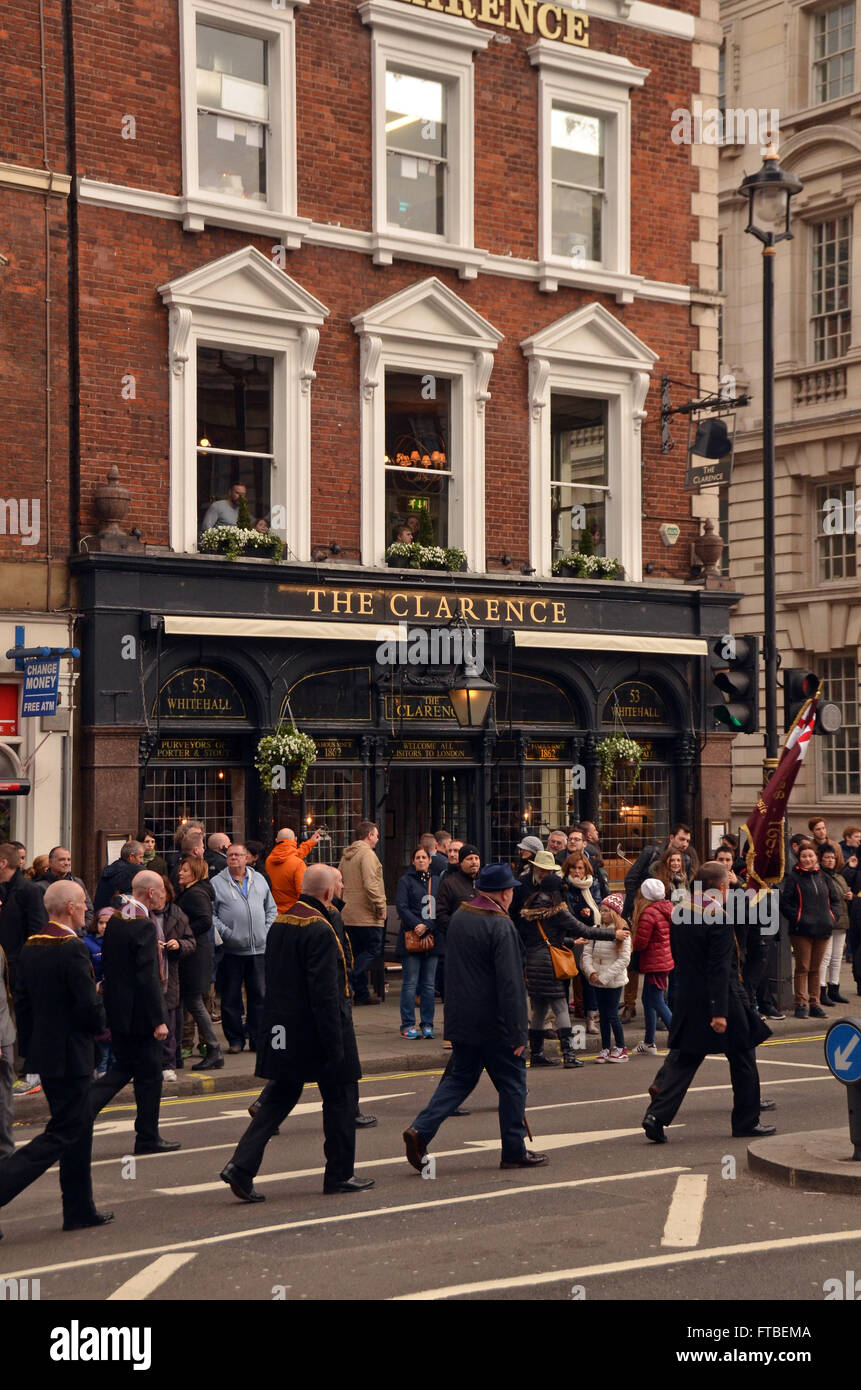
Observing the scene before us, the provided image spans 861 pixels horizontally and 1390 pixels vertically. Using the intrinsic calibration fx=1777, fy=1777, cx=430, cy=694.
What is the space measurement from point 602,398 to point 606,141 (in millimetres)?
3436

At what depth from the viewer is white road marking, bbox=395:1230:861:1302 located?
7699mm

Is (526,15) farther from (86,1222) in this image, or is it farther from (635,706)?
(86,1222)

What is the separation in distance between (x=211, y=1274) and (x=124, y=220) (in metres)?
14.0

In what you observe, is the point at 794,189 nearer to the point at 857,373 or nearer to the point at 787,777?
the point at 787,777

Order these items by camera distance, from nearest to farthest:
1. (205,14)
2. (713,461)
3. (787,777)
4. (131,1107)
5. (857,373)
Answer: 1. (131,1107)
2. (787,777)
3. (205,14)
4. (713,461)
5. (857,373)

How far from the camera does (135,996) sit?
36.1ft

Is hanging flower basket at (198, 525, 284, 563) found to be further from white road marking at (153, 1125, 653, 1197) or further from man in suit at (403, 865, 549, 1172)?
man in suit at (403, 865, 549, 1172)

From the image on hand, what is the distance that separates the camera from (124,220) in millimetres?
19469

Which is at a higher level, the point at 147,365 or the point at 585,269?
the point at 585,269

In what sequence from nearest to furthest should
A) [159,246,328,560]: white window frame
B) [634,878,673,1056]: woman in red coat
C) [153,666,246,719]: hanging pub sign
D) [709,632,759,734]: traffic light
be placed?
[634,878,673,1056]: woman in red coat < [709,632,759,734]: traffic light < [153,666,246,719]: hanging pub sign < [159,246,328,560]: white window frame

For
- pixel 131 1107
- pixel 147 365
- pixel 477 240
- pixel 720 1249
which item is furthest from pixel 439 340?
pixel 720 1249

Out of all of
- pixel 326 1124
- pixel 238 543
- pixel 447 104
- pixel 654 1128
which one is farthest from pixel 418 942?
pixel 447 104

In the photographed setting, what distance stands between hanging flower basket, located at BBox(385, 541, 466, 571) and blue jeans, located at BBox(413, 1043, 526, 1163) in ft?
36.8

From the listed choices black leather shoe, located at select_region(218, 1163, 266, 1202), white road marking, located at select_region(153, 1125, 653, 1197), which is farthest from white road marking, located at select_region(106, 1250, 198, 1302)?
white road marking, located at select_region(153, 1125, 653, 1197)
